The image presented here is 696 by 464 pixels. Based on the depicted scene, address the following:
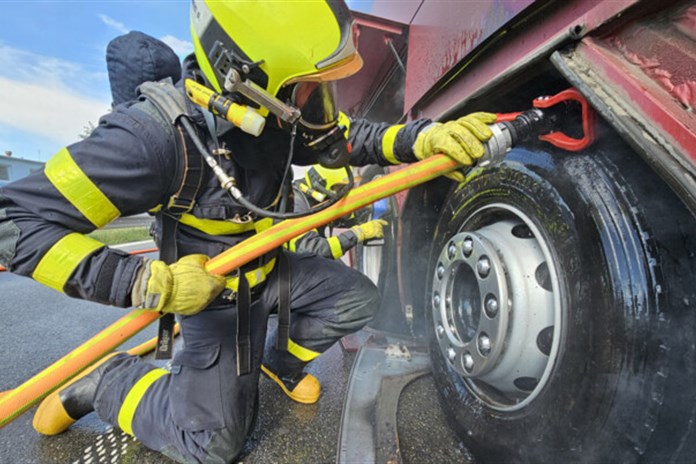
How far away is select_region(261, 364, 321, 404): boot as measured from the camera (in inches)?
64.4

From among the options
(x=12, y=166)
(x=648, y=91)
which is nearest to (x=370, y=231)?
(x=648, y=91)

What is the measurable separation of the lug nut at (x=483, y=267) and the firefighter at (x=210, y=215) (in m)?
0.31

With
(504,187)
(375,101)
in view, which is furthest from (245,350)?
(375,101)

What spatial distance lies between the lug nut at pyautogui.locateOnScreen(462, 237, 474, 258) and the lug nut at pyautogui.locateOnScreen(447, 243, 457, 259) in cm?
5

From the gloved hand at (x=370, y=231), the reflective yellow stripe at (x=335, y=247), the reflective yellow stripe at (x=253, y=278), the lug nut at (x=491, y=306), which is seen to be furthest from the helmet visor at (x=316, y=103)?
the reflective yellow stripe at (x=335, y=247)

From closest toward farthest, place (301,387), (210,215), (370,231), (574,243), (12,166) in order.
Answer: (574,243), (210,215), (301,387), (370,231), (12,166)

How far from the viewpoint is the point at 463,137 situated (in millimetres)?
1081

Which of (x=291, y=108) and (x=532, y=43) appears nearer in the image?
(x=532, y=43)

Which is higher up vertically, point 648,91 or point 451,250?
point 648,91

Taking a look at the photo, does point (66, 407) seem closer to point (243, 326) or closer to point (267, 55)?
point (243, 326)

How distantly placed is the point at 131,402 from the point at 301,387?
2.24 ft

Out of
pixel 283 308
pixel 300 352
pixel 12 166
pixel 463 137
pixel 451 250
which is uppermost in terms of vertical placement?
pixel 463 137

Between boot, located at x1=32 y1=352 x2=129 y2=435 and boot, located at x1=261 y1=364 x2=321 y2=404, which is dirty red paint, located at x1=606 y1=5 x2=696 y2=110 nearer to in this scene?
boot, located at x1=261 y1=364 x2=321 y2=404

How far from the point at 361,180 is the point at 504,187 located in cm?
134
